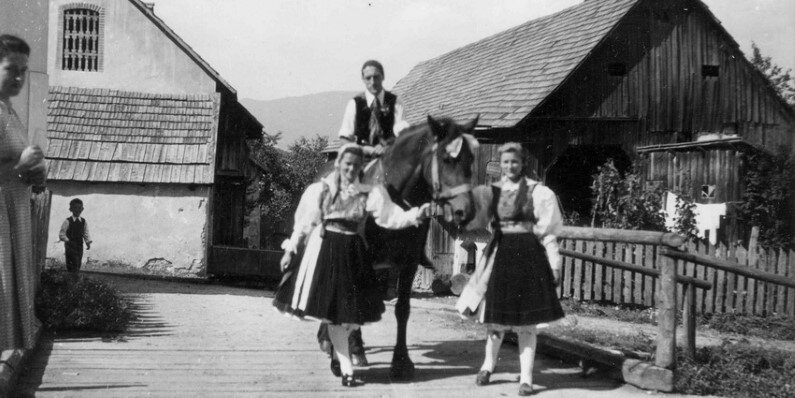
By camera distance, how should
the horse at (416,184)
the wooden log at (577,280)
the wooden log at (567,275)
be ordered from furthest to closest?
the wooden log at (567,275) → the wooden log at (577,280) → the horse at (416,184)

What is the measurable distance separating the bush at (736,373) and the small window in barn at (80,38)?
61.5 ft

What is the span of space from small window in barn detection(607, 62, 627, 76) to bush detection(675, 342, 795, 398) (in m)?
13.0

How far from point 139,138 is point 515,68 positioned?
33.1 feet

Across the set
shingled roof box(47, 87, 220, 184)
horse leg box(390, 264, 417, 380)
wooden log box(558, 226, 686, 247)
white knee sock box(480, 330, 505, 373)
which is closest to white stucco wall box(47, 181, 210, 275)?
shingled roof box(47, 87, 220, 184)

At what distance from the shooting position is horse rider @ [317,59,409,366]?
668 cm

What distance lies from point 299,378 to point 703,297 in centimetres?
886

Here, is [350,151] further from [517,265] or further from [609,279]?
[609,279]

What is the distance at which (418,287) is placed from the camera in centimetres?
1788

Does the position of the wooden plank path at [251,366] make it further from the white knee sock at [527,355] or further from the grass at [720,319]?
the grass at [720,319]

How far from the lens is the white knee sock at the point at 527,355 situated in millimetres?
5531

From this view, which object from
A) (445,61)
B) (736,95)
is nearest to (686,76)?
(736,95)

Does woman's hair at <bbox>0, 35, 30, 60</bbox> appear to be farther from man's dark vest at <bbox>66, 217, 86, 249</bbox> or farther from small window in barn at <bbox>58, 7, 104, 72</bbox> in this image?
small window in barn at <bbox>58, 7, 104, 72</bbox>

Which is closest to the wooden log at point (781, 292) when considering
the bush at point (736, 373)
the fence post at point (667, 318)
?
the bush at point (736, 373)

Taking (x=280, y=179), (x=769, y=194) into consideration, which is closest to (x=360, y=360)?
(x=769, y=194)
